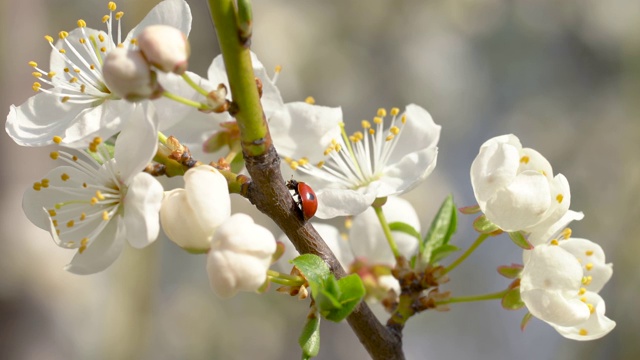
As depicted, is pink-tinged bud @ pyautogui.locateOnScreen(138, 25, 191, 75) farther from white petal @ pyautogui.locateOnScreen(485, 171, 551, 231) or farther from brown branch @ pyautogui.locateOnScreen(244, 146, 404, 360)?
white petal @ pyautogui.locateOnScreen(485, 171, 551, 231)

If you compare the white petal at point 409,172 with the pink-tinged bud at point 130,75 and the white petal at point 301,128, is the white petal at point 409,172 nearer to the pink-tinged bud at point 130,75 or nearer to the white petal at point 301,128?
the white petal at point 301,128

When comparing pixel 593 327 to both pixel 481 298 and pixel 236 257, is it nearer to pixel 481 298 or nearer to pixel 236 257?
pixel 481 298

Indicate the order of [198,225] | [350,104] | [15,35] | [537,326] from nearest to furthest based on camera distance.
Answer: [198,225] < [15,35] < [537,326] < [350,104]

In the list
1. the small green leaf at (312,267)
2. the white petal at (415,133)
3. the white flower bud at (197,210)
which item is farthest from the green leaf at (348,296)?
the white petal at (415,133)

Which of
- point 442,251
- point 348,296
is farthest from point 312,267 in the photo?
point 442,251

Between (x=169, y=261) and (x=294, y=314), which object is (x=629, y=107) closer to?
(x=294, y=314)

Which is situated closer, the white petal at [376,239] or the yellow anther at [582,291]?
the yellow anther at [582,291]

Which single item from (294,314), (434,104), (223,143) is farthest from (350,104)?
(223,143)
